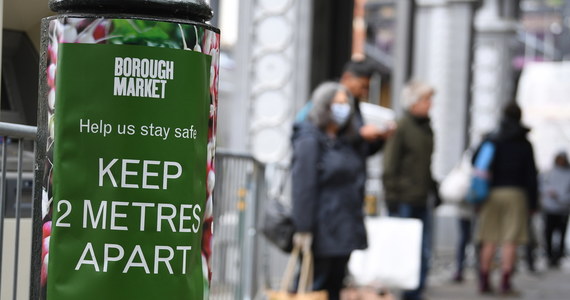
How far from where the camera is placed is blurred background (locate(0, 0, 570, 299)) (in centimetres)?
433

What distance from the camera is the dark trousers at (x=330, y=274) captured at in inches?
286

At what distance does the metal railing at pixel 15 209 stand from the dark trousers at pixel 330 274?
3345mm

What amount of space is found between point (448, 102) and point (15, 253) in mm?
14188

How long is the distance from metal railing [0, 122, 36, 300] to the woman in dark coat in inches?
121

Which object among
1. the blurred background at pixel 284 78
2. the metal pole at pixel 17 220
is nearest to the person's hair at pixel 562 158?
the blurred background at pixel 284 78

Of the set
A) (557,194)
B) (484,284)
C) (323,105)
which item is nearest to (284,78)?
(484,284)

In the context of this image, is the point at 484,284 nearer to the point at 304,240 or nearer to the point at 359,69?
the point at 359,69

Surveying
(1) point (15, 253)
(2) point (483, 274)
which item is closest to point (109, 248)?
(1) point (15, 253)

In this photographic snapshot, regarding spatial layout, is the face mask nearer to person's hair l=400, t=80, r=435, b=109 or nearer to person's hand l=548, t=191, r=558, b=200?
person's hair l=400, t=80, r=435, b=109

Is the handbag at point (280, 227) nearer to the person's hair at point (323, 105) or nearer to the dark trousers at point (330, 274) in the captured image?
the dark trousers at point (330, 274)

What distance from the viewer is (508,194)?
11586 millimetres

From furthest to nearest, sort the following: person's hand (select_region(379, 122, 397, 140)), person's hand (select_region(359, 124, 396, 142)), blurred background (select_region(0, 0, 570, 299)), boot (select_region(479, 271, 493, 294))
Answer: boot (select_region(479, 271, 493, 294)) < person's hand (select_region(379, 122, 397, 140)) < person's hand (select_region(359, 124, 396, 142)) < blurred background (select_region(0, 0, 570, 299))

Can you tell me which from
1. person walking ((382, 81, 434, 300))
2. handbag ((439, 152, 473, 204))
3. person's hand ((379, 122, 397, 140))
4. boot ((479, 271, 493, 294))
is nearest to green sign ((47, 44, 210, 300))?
person's hand ((379, 122, 397, 140))

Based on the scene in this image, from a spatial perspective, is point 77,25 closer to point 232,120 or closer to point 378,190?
point 232,120
